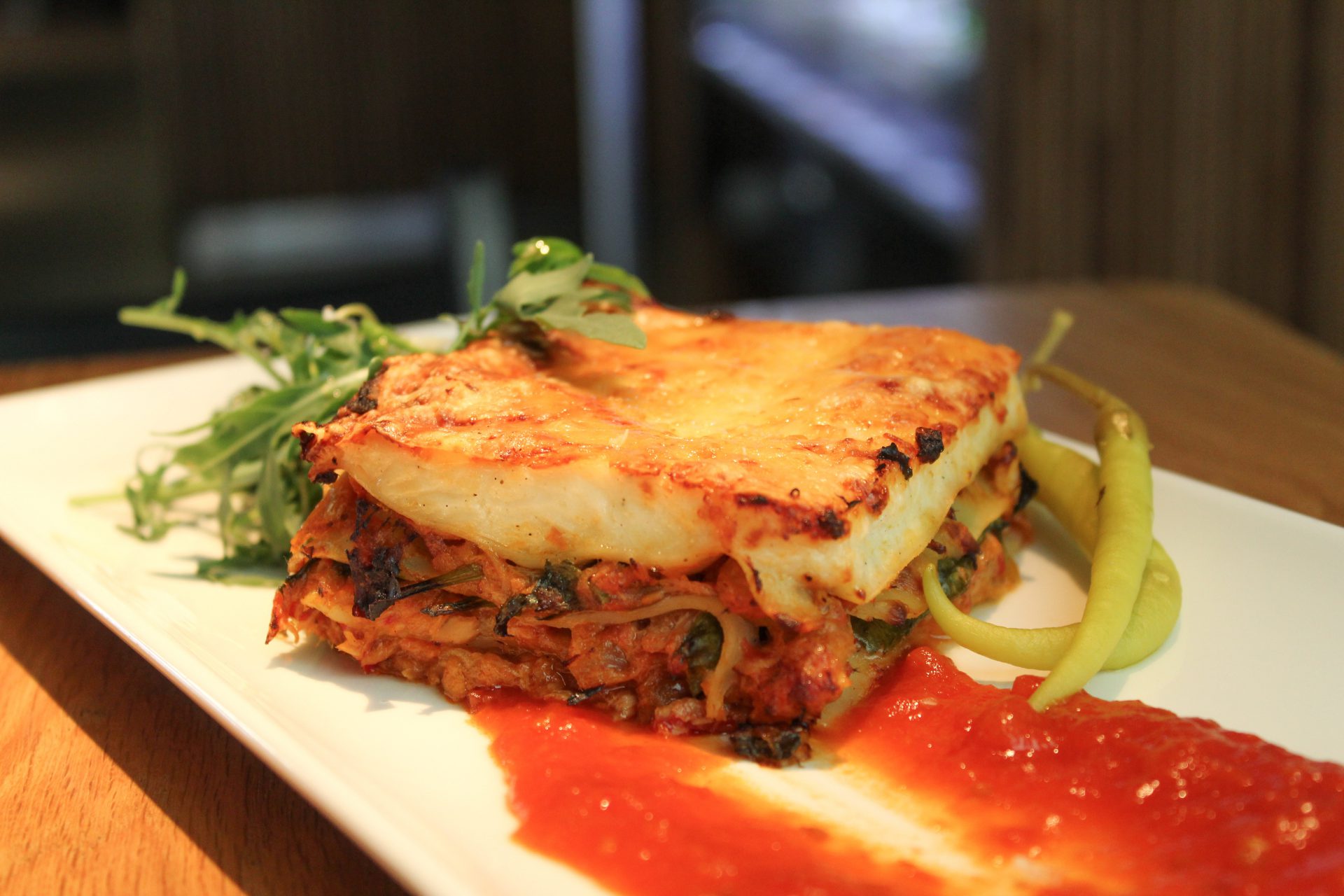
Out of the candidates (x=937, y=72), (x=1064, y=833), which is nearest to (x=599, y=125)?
(x=937, y=72)

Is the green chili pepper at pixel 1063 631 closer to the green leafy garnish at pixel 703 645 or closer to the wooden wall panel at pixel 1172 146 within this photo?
the green leafy garnish at pixel 703 645

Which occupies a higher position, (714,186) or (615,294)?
(615,294)

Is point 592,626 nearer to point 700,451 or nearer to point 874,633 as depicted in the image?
point 700,451

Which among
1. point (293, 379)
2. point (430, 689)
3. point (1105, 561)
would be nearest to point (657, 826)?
point (430, 689)

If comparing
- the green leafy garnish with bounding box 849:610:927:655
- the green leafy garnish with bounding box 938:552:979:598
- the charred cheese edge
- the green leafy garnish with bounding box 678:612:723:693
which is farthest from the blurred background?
the green leafy garnish with bounding box 678:612:723:693

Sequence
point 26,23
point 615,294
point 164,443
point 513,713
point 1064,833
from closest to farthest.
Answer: point 1064,833, point 513,713, point 615,294, point 164,443, point 26,23

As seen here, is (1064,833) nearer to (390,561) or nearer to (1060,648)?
(1060,648)

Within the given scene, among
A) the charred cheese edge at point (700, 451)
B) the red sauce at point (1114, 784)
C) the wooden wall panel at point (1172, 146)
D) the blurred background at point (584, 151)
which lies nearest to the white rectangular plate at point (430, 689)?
the red sauce at point (1114, 784)
